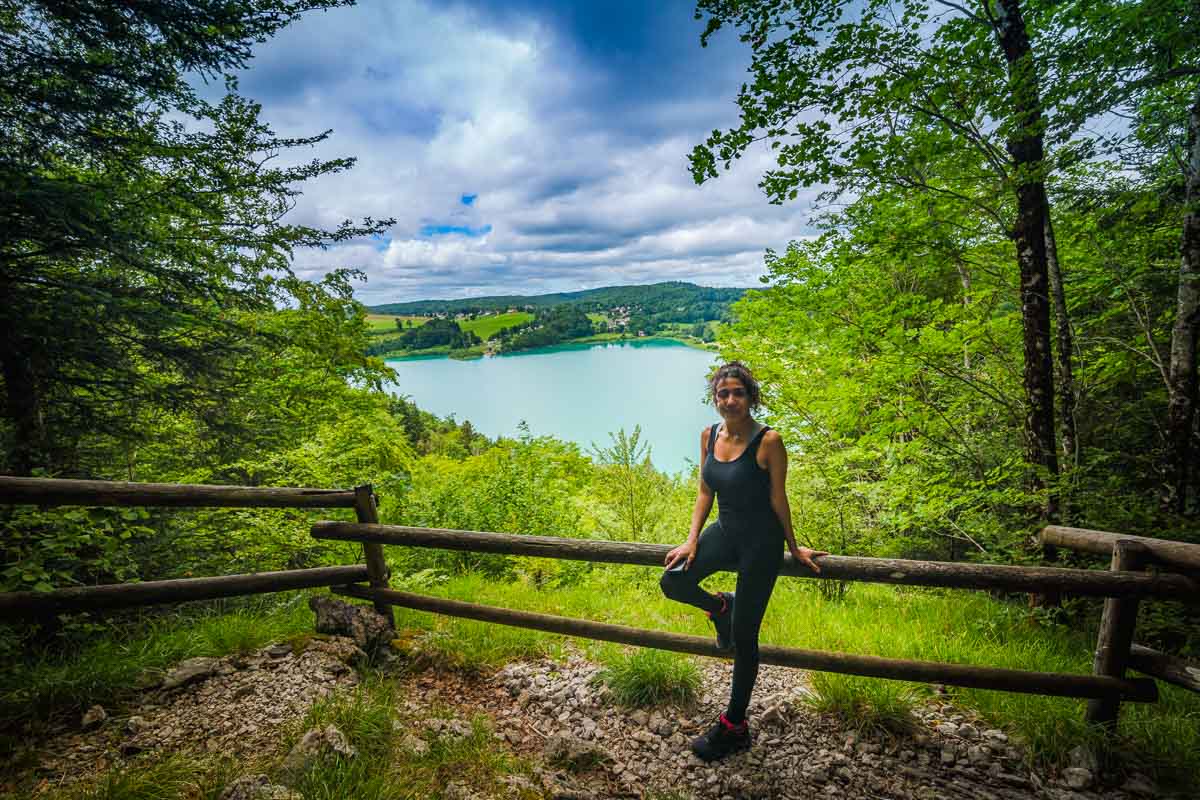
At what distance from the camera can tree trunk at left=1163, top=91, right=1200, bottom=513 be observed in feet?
13.6

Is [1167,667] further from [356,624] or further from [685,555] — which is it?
[356,624]

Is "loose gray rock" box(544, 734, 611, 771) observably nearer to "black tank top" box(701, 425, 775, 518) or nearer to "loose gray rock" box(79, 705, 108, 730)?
"black tank top" box(701, 425, 775, 518)

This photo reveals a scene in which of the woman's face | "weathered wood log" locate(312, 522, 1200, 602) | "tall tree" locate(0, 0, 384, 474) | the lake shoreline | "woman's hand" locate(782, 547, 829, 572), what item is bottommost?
the lake shoreline

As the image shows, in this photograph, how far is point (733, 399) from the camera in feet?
9.03

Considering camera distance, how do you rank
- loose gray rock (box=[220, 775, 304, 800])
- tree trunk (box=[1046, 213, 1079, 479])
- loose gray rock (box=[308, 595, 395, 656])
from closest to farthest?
loose gray rock (box=[220, 775, 304, 800]) → loose gray rock (box=[308, 595, 395, 656]) → tree trunk (box=[1046, 213, 1079, 479])

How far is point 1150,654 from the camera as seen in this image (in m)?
2.71

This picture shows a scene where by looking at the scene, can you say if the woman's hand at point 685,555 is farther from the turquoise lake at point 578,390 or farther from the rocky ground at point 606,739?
the turquoise lake at point 578,390

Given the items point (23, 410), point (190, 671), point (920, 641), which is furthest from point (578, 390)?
point (190, 671)

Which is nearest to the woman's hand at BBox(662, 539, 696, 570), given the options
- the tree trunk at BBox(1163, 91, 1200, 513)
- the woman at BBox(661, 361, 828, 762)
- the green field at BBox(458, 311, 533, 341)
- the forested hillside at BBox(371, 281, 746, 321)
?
the woman at BBox(661, 361, 828, 762)

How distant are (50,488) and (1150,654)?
6.92 metres

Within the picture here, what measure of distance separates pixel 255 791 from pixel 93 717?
1469mm

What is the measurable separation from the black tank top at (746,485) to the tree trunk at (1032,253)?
4.18 metres

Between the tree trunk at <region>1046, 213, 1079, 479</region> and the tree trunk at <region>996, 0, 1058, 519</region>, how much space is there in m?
0.15

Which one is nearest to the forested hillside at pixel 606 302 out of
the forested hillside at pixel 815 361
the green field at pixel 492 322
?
the green field at pixel 492 322
